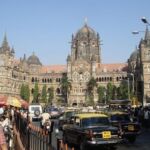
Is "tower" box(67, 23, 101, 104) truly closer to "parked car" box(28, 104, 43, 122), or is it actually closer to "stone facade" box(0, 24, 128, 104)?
"stone facade" box(0, 24, 128, 104)

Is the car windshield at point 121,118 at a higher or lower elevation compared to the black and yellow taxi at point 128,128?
higher

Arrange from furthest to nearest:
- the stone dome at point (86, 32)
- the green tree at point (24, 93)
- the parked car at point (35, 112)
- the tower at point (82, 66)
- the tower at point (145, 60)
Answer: the stone dome at point (86, 32)
the tower at point (82, 66)
the green tree at point (24, 93)
the tower at point (145, 60)
the parked car at point (35, 112)

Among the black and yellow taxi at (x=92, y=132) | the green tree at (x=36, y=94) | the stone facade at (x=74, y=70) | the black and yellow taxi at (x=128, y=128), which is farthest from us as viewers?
the green tree at (x=36, y=94)

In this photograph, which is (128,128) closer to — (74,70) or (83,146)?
(83,146)

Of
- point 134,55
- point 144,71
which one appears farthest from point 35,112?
point 134,55

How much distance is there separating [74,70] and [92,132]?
348ft

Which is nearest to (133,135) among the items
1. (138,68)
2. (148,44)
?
(148,44)

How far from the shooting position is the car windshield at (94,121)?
18000 mm

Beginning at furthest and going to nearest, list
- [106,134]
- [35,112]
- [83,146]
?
[35,112]
[83,146]
[106,134]

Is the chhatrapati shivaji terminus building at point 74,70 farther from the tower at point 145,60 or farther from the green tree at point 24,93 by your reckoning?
the tower at point 145,60

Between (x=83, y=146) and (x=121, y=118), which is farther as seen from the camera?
(x=121, y=118)

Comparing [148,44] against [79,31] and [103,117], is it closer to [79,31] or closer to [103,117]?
[79,31]

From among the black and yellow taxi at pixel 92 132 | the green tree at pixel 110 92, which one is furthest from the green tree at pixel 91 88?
the black and yellow taxi at pixel 92 132

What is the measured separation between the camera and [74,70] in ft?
403
